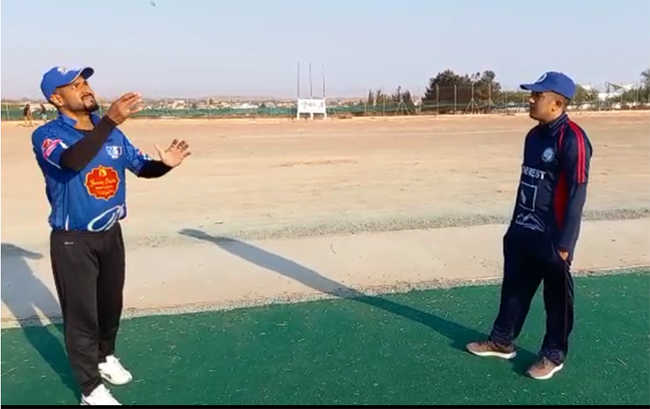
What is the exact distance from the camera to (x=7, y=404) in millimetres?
3299

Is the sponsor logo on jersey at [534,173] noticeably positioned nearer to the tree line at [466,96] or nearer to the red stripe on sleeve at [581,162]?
the red stripe on sleeve at [581,162]

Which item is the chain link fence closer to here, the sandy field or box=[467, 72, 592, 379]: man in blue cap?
the sandy field

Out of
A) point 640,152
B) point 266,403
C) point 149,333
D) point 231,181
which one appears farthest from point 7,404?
point 640,152

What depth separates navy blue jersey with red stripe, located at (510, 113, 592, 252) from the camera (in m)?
3.16

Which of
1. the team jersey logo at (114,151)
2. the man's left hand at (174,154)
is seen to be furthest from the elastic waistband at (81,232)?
the man's left hand at (174,154)

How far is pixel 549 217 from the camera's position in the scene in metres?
3.36

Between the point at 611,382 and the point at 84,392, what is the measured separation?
3.07m

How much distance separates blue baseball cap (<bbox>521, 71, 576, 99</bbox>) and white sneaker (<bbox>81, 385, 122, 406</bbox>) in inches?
117

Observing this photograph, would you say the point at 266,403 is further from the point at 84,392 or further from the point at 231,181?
the point at 231,181

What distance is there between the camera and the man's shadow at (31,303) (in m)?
3.85

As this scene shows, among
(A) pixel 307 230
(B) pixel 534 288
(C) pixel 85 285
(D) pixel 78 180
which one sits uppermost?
(D) pixel 78 180

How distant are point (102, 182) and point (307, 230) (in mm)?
4337

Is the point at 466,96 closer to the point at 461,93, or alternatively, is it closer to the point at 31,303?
the point at 461,93

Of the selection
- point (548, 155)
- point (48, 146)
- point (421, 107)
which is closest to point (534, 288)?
point (548, 155)
